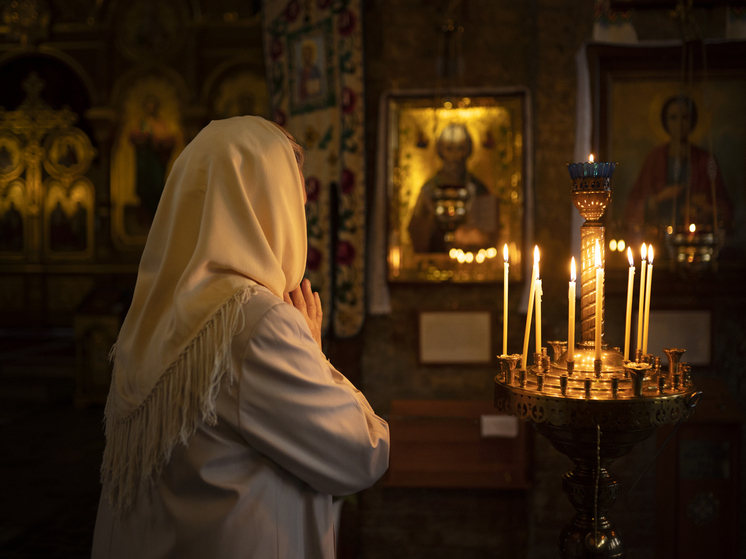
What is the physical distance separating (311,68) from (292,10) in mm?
346

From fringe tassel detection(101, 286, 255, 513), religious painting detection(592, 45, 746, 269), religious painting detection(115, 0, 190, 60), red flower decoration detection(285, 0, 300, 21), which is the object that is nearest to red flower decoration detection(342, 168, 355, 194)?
red flower decoration detection(285, 0, 300, 21)

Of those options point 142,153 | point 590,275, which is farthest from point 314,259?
point 142,153

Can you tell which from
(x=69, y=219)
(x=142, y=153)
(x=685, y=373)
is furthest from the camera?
(x=69, y=219)

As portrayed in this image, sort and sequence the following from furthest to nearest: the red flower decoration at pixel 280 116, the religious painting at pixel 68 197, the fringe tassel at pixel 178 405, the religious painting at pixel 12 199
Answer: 1. the religious painting at pixel 12 199
2. the religious painting at pixel 68 197
3. the red flower decoration at pixel 280 116
4. the fringe tassel at pixel 178 405

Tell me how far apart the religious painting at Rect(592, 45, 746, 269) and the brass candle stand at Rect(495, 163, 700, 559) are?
6.47 feet

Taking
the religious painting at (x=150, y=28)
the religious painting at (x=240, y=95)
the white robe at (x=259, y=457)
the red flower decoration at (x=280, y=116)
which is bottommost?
the white robe at (x=259, y=457)

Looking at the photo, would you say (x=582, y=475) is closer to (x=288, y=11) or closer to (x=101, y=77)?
(x=288, y=11)

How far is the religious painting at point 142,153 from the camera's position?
8102 mm

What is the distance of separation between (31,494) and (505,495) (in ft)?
10.5

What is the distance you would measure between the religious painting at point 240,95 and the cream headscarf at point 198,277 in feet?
22.6

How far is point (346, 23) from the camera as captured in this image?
3.21 m

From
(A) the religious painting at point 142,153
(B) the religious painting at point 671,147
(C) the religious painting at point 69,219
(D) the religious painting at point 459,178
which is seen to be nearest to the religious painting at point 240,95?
(A) the religious painting at point 142,153

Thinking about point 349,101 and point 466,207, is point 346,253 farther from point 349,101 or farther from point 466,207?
point 349,101

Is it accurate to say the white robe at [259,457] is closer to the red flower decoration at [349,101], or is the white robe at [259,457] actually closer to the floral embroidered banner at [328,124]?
the floral embroidered banner at [328,124]
